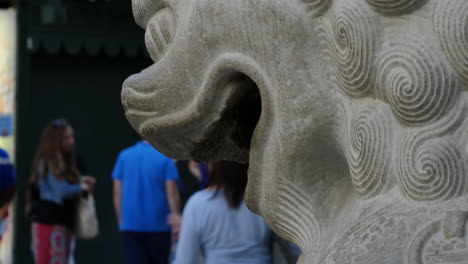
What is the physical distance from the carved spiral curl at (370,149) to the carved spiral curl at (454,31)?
0.10 meters

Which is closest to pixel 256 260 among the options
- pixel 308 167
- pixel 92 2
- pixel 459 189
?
pixel 308 167

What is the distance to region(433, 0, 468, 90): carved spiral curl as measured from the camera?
812 millimetres

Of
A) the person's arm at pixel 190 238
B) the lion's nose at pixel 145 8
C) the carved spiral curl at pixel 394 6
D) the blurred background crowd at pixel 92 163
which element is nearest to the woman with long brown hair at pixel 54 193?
the blurred background crowd at pixel 92 163

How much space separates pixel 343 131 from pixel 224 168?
2381 mm

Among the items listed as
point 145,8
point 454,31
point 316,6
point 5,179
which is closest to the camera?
point 454,31

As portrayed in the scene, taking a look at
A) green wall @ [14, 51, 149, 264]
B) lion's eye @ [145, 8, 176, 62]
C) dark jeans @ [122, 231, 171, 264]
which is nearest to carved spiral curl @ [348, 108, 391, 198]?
lion's eye @ [145, 8, 176, 62]

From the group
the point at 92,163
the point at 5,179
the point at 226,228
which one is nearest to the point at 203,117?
the point at 226,228

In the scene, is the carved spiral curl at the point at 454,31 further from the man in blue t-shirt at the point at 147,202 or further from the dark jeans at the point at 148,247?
the dark jeans at the point at 148,247

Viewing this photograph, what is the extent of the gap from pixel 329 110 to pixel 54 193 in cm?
488

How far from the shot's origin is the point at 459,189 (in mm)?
842

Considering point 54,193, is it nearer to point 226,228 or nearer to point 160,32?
point 226,228

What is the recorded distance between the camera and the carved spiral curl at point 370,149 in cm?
90

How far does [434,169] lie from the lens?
2.77 feet

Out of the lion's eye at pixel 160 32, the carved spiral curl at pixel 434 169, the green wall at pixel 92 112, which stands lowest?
the carved spiral curl at pixel 434 169
